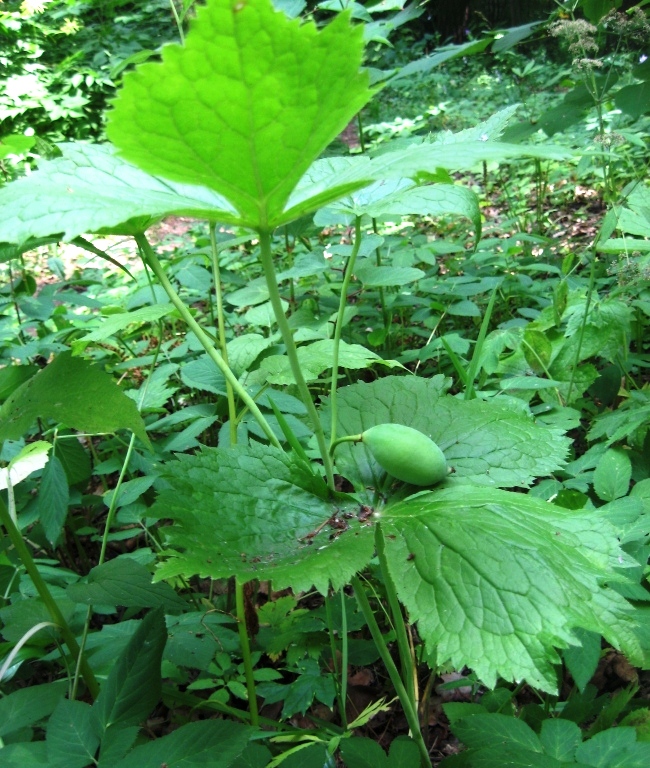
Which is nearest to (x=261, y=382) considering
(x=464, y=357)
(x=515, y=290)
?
(x=464, y=357)

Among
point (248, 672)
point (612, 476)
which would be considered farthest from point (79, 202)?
point (612, 476)

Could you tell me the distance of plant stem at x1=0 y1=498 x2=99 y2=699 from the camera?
852 millimetres

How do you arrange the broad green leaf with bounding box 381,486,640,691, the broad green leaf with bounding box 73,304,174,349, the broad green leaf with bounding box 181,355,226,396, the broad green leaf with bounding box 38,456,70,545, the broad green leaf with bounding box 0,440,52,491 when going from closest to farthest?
the broad green leaf with bounding box 381,486,640,691 → the broad green leaf with bounding box 0,440,52,491 → the broad green leaf with bounding box 73,304,174,349 → the broad green leaf with bounding box 38,456,70,545 → the broad green leaf with bounding box 181,355,226,396

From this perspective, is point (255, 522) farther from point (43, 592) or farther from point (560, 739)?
point (560, 739)

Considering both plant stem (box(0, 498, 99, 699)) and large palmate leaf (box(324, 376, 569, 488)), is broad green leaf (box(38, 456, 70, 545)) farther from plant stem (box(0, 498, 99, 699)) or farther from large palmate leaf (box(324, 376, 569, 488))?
large palmate leaf (box(324, 376, 569, 488))

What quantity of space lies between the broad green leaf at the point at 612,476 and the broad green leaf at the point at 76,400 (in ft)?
2.85

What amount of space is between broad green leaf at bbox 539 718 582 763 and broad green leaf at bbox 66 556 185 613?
560 millimetres

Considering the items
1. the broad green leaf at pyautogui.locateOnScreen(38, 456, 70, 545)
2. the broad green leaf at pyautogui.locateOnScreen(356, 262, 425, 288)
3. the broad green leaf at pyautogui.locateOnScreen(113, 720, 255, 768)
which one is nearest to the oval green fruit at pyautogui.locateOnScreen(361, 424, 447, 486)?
the broad green leaf at pyautogui.locateOnScreen(113, 720, 255, 768)

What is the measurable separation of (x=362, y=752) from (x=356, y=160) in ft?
2.77

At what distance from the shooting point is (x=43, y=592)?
865 millimetres

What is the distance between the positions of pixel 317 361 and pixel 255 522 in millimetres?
468

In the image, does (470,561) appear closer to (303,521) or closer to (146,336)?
(303,521)

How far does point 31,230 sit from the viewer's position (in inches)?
19.5

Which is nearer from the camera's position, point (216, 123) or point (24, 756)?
point (216, 123)
